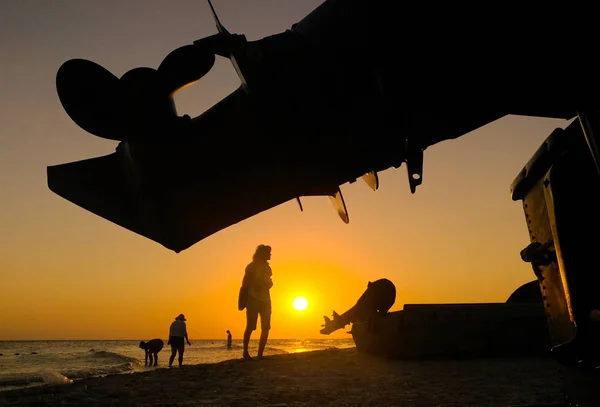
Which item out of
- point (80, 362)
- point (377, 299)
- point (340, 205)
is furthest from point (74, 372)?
point (340, 205)

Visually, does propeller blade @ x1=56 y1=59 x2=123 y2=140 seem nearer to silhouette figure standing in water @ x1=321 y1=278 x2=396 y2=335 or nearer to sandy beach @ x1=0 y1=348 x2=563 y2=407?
sandy beach @ x1=0 y1=348 x2=563 y2=407

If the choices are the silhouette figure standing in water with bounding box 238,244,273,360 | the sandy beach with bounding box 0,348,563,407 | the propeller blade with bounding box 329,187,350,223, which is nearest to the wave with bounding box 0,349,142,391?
the silhouette figure standing in water with bounding box 238,244,273,360

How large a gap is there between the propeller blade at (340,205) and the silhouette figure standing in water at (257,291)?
6720 mm

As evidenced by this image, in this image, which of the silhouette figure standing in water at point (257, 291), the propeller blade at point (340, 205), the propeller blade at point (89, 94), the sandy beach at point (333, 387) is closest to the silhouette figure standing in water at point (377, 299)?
the sandy beach at point (333, 387)

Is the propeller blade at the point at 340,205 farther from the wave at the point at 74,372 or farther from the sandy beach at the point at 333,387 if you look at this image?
the wave at the point at 74,372

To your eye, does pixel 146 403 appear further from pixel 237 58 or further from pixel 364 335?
pixel 364 335

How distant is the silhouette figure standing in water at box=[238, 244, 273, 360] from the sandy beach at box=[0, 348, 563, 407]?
5.49ft

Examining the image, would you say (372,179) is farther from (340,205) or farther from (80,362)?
(80,362)

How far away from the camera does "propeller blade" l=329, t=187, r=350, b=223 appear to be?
5.47ft

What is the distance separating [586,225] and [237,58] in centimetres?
138

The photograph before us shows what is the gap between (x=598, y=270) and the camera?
1.58 m

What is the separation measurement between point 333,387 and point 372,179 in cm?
370

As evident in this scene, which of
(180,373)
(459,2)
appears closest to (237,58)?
(459,2)

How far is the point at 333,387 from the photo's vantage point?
4766 mm
